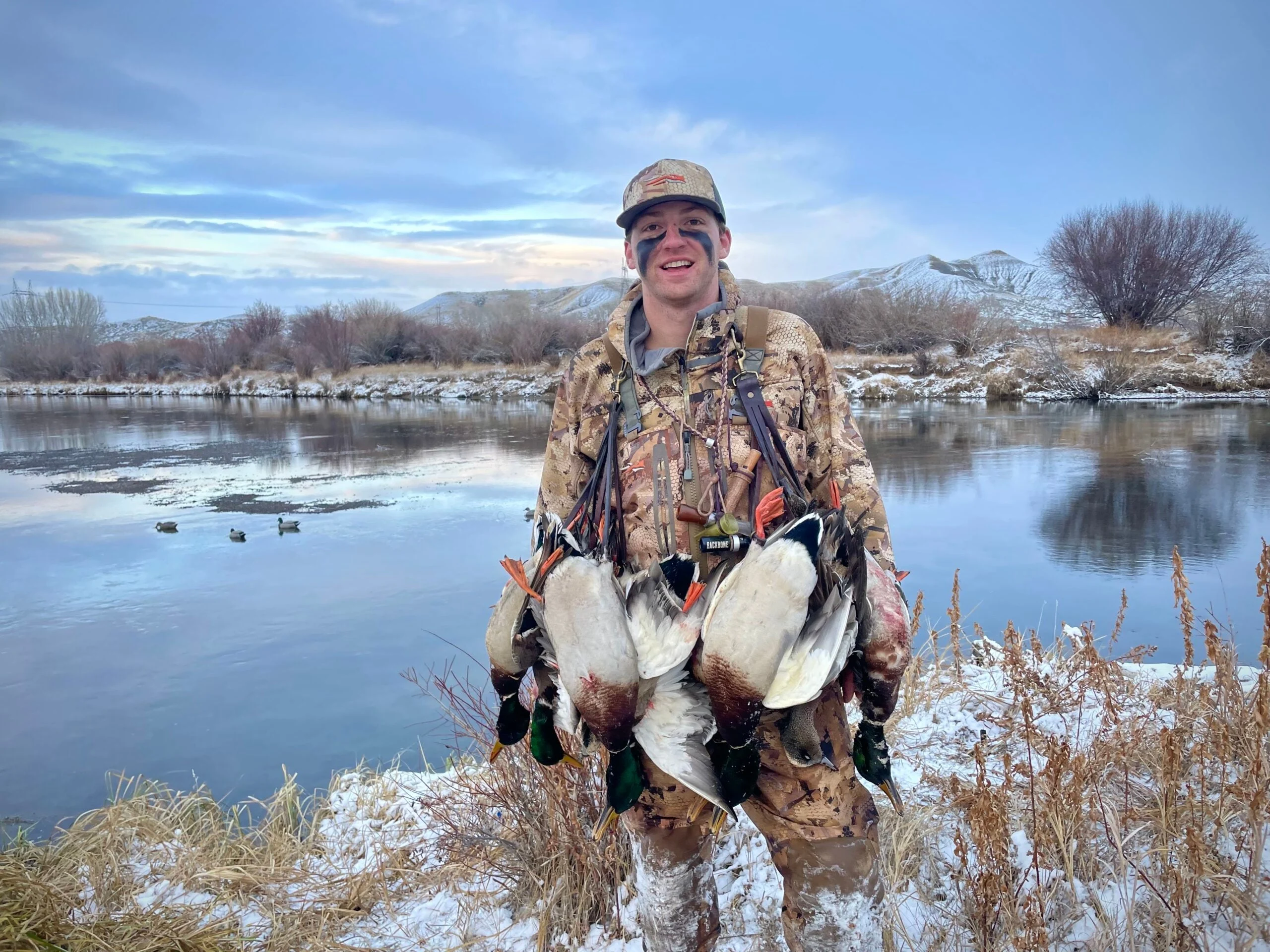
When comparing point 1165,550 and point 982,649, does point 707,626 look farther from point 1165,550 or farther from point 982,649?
point 1165,550

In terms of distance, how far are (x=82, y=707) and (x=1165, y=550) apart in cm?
902

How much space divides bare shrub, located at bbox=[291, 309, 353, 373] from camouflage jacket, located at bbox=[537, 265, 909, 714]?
40758 millimetres

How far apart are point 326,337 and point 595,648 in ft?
146

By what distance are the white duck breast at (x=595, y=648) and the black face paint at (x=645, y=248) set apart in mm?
979

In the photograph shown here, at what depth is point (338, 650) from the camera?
19.9ft

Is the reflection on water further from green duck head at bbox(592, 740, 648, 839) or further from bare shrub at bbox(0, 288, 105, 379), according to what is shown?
bare shrub at bbox(0, 288, 105, 379)

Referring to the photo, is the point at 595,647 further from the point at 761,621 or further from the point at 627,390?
the point at 627,390

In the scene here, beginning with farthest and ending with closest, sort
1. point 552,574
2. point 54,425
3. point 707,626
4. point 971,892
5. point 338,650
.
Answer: point 54,425
point 338,650
point 971,892
point 552,574
point 707,626

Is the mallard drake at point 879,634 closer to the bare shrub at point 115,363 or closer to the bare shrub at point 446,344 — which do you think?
the bare shrub at point 446,344

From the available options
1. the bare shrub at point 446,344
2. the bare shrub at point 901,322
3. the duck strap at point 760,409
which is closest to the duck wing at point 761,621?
the duck strap at point 760,409

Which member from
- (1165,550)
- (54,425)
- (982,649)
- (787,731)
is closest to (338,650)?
(982,649)

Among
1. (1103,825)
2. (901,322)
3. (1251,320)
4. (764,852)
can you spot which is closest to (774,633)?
(764,852)

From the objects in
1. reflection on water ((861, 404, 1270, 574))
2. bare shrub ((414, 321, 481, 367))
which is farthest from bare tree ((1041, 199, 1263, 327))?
bare shrub ((414, 321, 481, 367))

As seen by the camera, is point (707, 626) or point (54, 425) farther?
point (54, 425)
